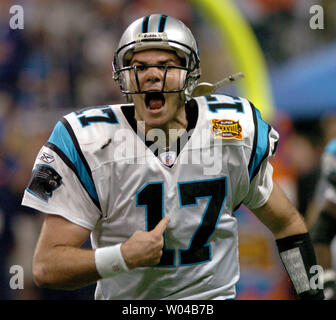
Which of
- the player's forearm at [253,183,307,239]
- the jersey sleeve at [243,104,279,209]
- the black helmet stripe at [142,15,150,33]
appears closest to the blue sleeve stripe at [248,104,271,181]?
the jersey sleeve at [243,104,279,209]

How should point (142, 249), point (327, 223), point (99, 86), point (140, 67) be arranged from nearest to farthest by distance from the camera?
point (142, 249)
point (140, 67)
point (327, 223)
point (99, 86)

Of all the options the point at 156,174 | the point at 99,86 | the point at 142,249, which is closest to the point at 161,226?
the point at 142,249

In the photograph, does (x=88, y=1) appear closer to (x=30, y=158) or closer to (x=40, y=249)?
(x=30, y=158)

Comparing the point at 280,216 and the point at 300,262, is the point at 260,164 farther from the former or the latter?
the point at 300,262

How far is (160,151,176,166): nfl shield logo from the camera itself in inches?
86.1

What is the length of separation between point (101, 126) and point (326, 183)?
1605 mm

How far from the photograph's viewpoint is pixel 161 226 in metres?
2.00

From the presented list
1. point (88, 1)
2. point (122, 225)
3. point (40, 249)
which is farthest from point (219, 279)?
point (88, 1)

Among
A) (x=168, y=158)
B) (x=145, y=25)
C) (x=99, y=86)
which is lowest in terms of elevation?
(x=168, y=158)

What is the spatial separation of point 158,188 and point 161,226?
0.64 ft

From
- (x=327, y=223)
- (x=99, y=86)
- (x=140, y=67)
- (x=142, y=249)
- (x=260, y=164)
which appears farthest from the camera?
(x=99, y=86)

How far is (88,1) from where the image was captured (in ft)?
18.4

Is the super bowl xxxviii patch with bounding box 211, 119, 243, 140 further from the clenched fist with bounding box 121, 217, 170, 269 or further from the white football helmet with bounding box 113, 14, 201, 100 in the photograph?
the clenched fist with bounding box 121, 217, 170, 269

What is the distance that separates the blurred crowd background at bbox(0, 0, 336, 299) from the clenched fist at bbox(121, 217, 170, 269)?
84.3 inches
